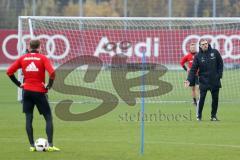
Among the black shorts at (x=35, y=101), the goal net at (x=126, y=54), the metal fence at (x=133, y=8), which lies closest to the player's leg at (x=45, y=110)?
the black shorts at (x=35, y=101)

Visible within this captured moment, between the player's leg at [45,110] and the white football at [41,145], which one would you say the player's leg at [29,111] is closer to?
the player's leg at [45,110]

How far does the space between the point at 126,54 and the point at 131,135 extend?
809 inches

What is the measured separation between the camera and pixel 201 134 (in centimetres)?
1773

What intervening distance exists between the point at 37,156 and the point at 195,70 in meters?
7.56

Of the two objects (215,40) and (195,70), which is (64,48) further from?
(195,70)

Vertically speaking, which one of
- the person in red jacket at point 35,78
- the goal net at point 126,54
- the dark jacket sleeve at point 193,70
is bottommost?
the goal net at point 126,54

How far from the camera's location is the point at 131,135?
17734mm

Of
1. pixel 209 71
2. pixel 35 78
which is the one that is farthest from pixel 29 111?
pixel 209 71

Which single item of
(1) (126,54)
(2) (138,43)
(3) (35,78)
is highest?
(3) (35,78)

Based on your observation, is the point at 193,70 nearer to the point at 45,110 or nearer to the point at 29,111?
the point at 45,110

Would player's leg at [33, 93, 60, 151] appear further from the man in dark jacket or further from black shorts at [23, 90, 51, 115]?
the man in dark jacket

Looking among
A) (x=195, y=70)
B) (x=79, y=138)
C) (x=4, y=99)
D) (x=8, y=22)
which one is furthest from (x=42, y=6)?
(x=79, y=138)

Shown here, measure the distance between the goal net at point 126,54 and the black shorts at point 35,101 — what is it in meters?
13.0

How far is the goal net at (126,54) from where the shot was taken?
30.1 meters
